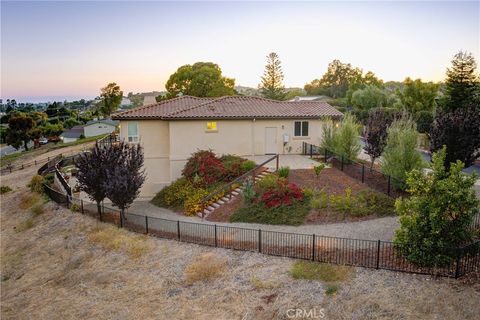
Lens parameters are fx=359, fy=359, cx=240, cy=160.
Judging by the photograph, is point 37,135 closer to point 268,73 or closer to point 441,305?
point 268,73

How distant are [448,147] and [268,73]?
5396 cm

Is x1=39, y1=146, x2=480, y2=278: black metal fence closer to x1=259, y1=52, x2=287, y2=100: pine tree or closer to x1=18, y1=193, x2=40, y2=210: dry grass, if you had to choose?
x1=18, y1=193, x2=40, y2=210: dry grass

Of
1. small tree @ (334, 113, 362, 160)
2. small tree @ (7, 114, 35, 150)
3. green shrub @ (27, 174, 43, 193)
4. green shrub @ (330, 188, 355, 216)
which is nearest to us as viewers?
green shrub @ (330, 188, 355, 216)

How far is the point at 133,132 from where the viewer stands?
27141 millimetres

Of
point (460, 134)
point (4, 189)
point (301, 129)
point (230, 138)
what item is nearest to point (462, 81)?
point (301, 129)

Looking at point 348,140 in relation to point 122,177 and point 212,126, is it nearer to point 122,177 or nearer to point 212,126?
point 212,126

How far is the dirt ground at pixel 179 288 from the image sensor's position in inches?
424

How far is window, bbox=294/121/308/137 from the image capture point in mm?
29969

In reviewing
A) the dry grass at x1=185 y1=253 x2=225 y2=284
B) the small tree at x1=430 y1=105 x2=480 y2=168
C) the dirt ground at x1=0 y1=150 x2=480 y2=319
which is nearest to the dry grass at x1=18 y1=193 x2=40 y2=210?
the dirt ground at x1=0 y1=150 x2=480 y2=319

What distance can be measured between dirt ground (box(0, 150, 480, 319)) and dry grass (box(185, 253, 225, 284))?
0.08 metres

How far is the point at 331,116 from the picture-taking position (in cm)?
2998

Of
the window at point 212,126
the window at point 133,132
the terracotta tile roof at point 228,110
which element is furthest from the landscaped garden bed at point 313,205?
the window at point 133,132

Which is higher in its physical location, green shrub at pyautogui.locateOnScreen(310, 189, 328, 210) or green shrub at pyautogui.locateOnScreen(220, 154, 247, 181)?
green shrub at pyautogui.locateOnScreen(220, 154, 247, 181)

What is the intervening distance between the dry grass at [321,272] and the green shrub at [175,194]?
12113 mm
